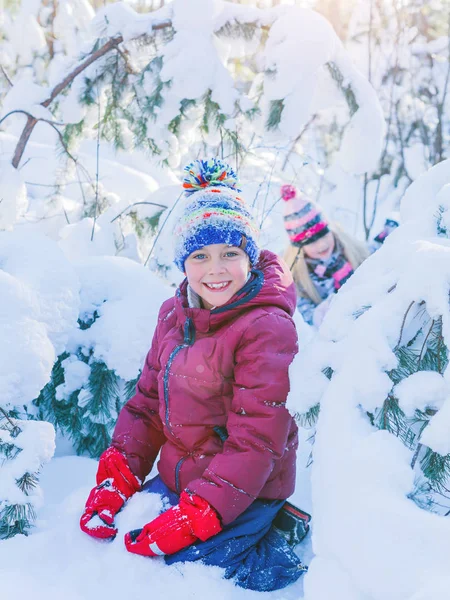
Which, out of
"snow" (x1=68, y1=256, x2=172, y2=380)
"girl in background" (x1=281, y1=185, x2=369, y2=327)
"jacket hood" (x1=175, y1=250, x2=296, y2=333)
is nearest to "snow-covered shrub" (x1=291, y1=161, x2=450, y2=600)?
"jacket hood" (x1=175, y1=250, x2=296, y2=333)

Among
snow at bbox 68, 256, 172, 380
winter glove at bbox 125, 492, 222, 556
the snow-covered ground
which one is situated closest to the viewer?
the snow-covered ground

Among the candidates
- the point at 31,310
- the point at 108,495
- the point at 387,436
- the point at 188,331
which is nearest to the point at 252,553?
the point at 108,495

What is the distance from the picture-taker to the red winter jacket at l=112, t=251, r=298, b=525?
1649 millimetres

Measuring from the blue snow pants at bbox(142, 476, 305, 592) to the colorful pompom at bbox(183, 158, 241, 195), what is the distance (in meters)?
1.15

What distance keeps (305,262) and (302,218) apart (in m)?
0.40

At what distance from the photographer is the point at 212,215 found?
6.08 ft

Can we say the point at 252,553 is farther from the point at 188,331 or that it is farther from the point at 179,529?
the point at 188,331

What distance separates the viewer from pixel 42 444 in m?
1.67

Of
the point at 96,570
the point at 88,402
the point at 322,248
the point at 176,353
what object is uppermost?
the point at 176,353

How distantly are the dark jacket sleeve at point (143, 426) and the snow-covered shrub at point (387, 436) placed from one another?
0.96m

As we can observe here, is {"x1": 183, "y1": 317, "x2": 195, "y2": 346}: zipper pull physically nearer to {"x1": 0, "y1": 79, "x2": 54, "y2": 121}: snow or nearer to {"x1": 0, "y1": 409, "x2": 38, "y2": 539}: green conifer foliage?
{"x1": 0, "y1": 409, "x2": 38, "y2": 539}: green conifer foliage

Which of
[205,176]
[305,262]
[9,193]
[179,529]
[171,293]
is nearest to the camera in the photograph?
[179,529]

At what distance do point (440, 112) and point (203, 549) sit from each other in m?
6.46

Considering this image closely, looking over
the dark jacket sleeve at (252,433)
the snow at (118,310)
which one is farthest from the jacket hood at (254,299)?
the snow at (118,310)
